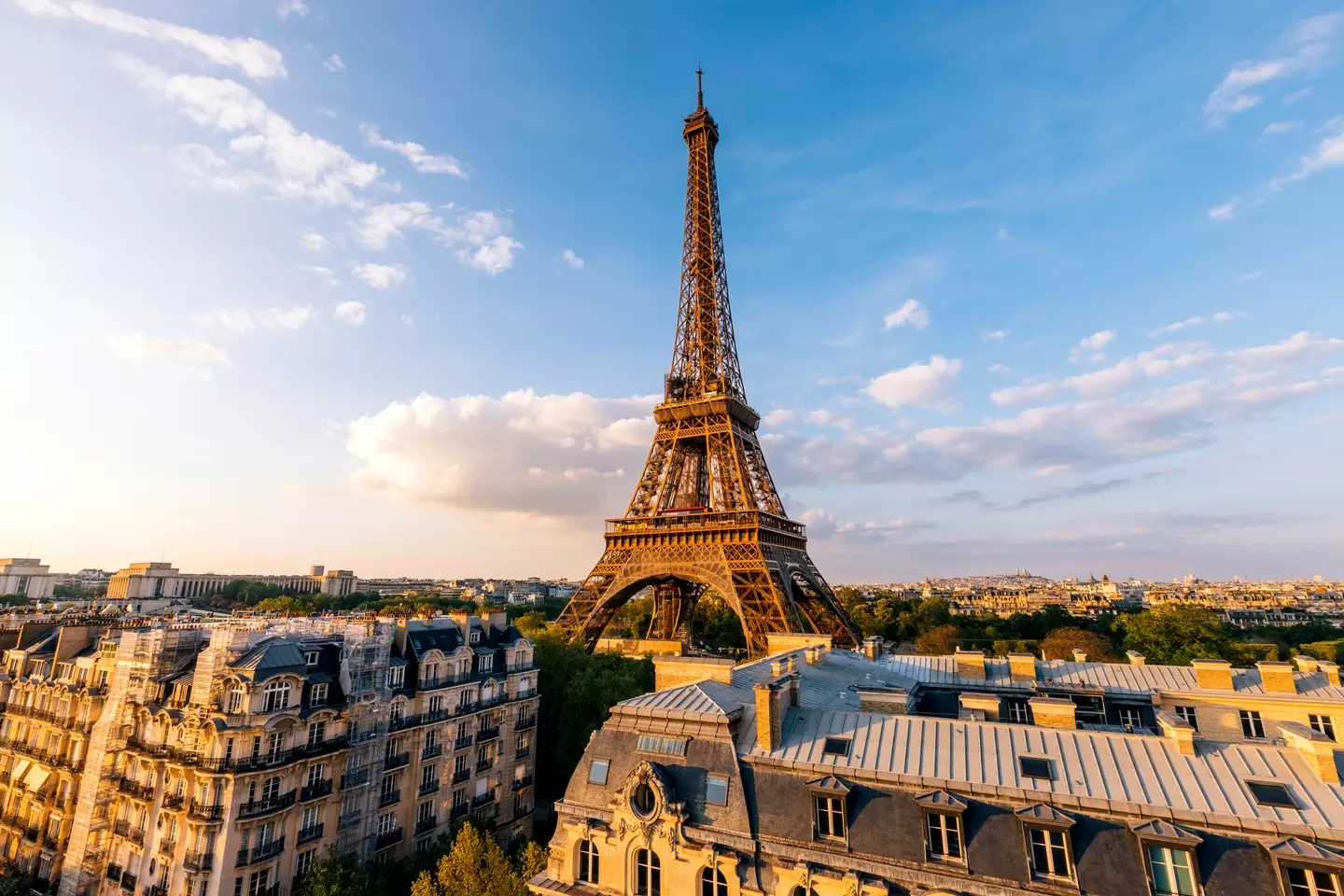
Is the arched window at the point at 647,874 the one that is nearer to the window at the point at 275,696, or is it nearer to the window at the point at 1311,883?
the window at the point at 1311,883

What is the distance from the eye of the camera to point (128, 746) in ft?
80.6

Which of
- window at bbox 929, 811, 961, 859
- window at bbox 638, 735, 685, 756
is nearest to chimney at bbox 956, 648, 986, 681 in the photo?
window at bbox 929, 811, 961, 859

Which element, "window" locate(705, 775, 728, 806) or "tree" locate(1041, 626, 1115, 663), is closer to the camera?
"window" locate(705, 775, 728, 806)

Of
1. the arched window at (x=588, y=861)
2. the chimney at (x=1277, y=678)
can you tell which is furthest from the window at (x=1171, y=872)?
the chimney at (x=1277, y=678)

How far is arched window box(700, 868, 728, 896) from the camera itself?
1324 centimetres

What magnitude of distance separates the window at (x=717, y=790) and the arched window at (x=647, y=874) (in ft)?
5.50

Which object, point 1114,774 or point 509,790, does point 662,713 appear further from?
point 509,790

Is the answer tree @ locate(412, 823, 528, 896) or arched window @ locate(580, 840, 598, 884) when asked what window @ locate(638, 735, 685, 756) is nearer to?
arched window @ locate(580, 840, 598, 884)

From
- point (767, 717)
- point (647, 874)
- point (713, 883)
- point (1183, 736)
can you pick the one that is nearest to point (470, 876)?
point (647, 874)

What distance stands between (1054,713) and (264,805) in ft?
83.3

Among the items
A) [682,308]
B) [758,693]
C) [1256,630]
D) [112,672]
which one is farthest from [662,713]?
[1256,630]

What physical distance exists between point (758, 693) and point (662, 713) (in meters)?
2.47

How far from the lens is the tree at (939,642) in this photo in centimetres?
6488

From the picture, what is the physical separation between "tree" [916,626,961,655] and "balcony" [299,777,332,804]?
57.2 metres
